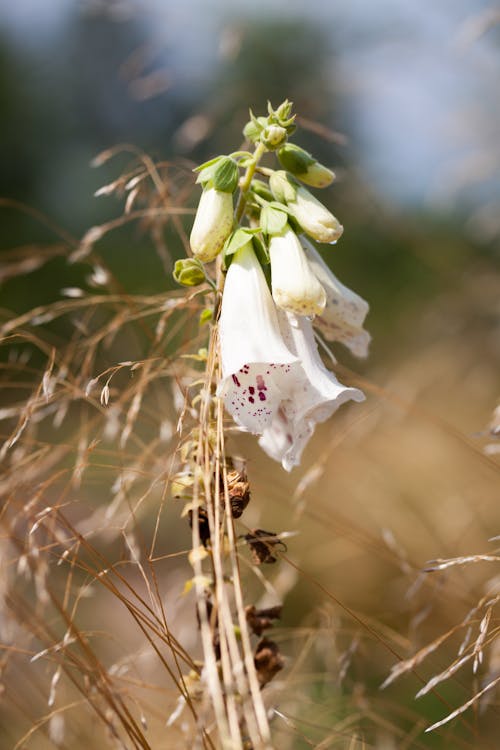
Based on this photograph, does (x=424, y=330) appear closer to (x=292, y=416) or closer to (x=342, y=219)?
(x=342, y=219)

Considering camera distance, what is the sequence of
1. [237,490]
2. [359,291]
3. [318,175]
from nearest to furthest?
[237,490] < [318,175] < [359,291]

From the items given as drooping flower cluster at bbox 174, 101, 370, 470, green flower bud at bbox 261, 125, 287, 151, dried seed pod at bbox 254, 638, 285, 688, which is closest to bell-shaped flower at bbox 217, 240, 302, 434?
drooping flower cluster at bbox 174, 101, 370, 470

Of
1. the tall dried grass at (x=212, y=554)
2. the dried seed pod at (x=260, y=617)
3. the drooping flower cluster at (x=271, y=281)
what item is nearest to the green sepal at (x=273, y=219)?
the drooping flower cluster at (x=271, y=281)

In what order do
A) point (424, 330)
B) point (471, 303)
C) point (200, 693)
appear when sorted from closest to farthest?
point (200, 693) → point (471, 303) → point (424, 330)

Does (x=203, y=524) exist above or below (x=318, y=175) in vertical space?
below

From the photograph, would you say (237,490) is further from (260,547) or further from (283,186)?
(283,186)

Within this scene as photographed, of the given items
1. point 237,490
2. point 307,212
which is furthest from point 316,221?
point 237,490

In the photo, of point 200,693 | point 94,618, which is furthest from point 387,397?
point 94,618
